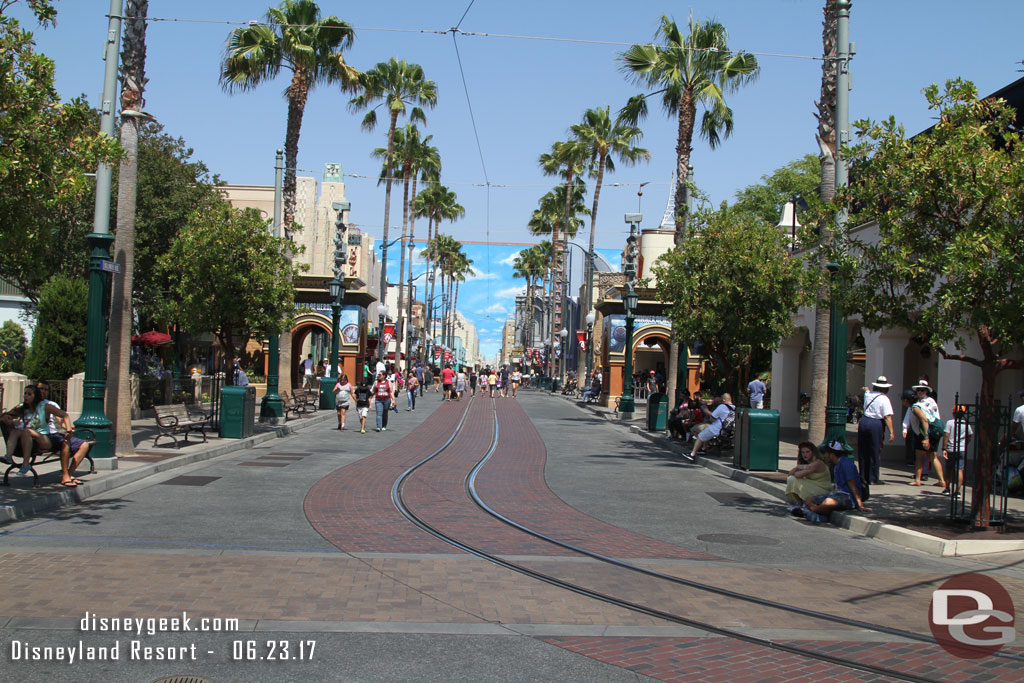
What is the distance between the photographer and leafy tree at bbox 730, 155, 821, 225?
186 ft

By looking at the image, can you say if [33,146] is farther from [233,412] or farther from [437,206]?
[437,206]

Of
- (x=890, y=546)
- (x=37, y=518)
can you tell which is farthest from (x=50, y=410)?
(x=890, y=546)

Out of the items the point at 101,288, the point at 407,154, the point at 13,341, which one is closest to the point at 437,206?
the point at 407,154

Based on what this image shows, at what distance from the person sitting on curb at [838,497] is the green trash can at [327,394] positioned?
24.4 m

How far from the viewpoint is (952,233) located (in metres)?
11.2

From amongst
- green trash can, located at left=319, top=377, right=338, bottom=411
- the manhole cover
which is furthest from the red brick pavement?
green trash can, located at left=319, top=377, right=338, bottom=411

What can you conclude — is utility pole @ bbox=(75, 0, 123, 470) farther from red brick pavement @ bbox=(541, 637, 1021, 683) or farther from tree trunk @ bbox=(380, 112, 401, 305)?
tree trunk @ bbox=(380, 112, 401, 305)

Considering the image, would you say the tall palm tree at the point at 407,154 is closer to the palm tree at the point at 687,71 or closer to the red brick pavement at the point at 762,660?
the palm tree at the point at 687,71

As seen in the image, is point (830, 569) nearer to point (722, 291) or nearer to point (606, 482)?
point (606, 482)

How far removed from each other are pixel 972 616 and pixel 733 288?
14.2 metres

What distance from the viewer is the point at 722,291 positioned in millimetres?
21562

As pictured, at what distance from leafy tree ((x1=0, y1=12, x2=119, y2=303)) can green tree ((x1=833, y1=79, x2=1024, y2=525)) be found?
9.90 m

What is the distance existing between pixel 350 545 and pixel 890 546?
242 inches

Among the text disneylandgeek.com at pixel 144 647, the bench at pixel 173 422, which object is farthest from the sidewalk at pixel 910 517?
the bench at pixel 173 422
